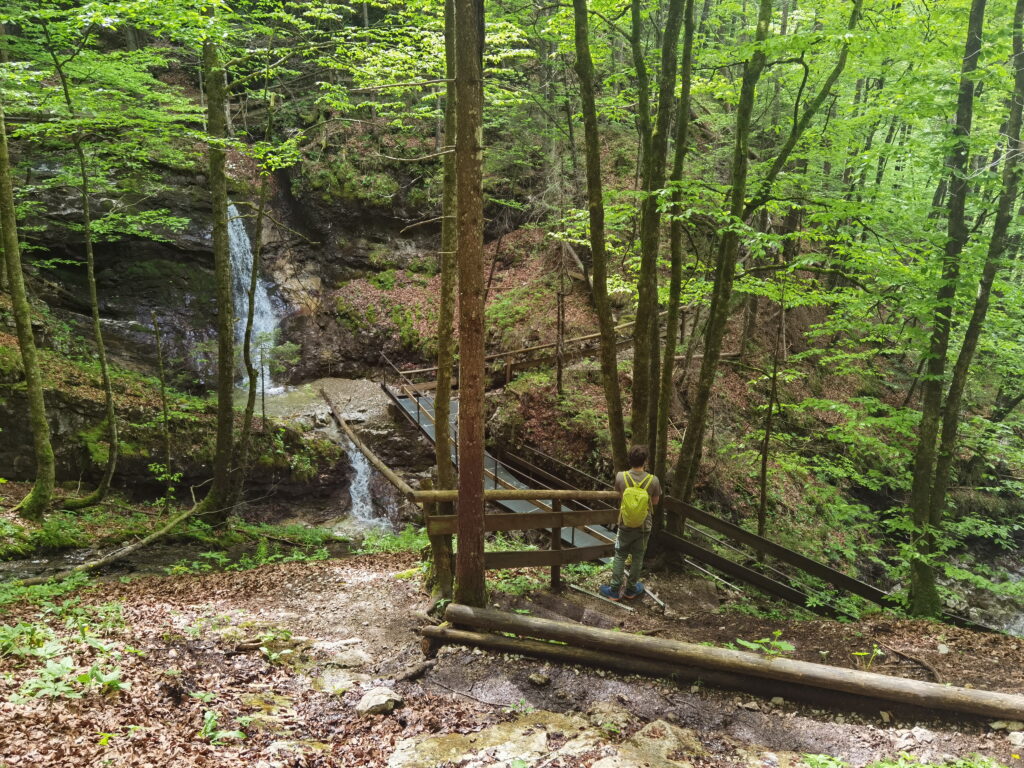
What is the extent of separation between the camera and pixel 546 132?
59.5 feet

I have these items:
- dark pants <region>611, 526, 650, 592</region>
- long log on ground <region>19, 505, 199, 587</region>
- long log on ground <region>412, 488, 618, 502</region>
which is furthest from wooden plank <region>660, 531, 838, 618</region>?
long log on ground <region>19, 505, 199, 587</region>

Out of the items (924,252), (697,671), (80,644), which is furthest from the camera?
(924,252)

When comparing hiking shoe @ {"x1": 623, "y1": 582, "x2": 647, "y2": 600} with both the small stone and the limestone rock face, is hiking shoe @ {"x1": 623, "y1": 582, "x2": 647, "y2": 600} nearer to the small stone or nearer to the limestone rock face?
A: the limestone rock face

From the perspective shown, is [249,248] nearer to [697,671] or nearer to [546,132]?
[546,132]

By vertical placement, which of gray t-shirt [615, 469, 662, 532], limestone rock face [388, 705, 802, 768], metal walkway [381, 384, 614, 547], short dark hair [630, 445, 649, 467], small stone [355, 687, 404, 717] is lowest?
metal walkway [381, 384, 614, 547]

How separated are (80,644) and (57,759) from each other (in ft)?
5.76

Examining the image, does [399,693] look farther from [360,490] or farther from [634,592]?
[360,490]

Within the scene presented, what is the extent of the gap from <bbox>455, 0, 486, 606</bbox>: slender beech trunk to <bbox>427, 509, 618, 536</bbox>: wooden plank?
40cm

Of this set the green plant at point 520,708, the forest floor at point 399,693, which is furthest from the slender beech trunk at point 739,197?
the green plant at point 520,708

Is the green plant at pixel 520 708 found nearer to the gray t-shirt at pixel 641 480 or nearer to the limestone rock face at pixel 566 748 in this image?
the limestone rock face at pixel 566 748

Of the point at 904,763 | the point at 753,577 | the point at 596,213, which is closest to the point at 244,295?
the point at 596,213

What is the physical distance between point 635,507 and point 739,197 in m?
4.77

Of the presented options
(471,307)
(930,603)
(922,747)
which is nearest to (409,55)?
(471,307)

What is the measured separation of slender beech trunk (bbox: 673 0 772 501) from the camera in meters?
8.20
